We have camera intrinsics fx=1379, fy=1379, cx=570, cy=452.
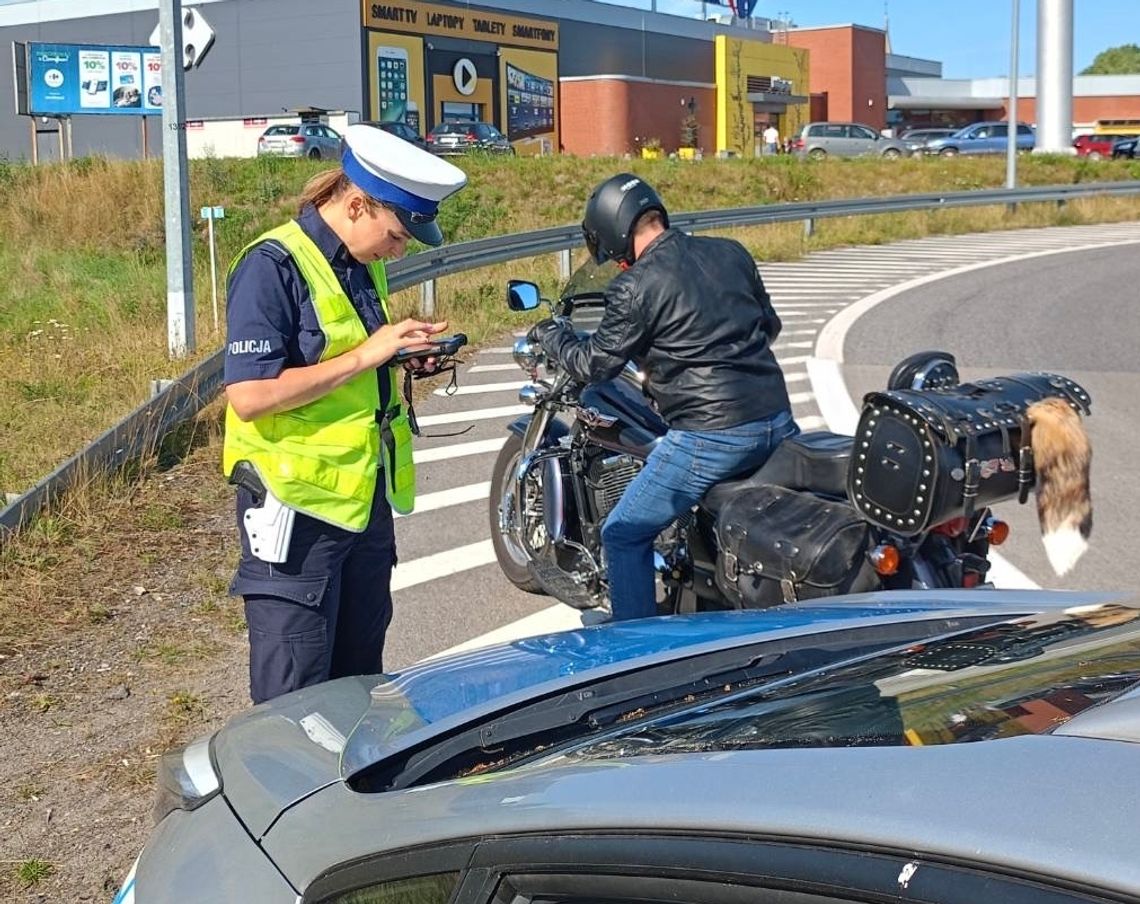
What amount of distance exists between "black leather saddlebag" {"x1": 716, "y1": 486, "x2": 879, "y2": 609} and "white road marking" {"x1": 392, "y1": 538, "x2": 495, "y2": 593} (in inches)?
92.0

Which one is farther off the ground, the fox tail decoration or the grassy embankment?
the grassy embankment

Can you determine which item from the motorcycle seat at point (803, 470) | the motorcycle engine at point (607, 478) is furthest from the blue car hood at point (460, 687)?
the motorcycle engine at point (607, 478)

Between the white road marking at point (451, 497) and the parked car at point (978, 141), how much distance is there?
50618mm

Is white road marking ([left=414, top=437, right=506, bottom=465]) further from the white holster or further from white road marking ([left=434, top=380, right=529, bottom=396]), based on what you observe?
the white holster

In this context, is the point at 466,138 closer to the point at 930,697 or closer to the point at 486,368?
the point at 486,368

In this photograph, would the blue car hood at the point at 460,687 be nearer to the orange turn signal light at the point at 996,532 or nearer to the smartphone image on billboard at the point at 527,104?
the orange turn signal light at the point at 996,532

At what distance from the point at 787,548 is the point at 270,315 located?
170cm

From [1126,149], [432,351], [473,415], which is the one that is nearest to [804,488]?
[432,351]

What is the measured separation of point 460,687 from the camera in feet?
8.87

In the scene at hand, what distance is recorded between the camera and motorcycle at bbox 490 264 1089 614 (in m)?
3.94

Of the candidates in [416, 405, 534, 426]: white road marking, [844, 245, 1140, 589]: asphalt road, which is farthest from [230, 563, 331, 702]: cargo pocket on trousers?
[416, 405, 534, 426]: white road marking

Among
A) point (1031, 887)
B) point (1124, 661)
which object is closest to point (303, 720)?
point (1124, 661)

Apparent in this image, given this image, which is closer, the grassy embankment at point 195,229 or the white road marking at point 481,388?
the grassy embankment at point 195,229

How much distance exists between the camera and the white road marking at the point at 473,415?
1002cm
